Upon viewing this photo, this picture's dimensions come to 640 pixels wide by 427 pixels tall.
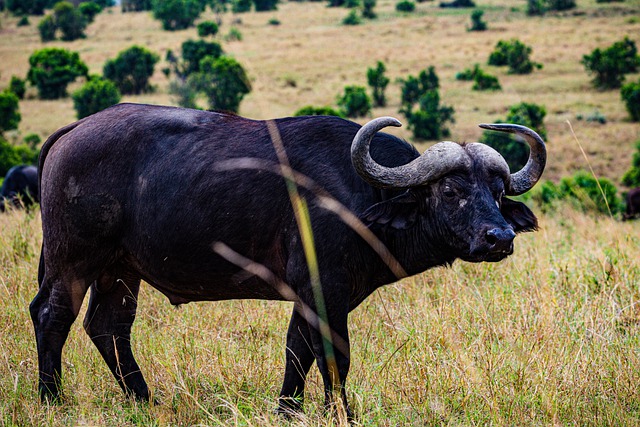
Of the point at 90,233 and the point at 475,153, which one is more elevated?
the point at 475,153

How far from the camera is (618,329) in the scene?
5816 millimetres

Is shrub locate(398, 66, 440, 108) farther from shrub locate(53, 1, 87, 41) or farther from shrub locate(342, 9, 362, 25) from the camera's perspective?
shrub locate(53, 1, 87, 41)

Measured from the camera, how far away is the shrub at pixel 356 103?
4056 centimetres

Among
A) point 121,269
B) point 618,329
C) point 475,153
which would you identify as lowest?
point 618,329

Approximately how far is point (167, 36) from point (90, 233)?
205ft

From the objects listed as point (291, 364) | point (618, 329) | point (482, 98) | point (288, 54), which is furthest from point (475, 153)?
point (288, 54)

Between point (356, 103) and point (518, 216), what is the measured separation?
Answer: 36.2 metres

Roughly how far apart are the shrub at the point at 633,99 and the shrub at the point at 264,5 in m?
44.2

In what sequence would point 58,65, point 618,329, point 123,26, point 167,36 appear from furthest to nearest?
point 123,26
point 167,36
point 58,65
point 618,329

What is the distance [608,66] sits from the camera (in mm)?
43938

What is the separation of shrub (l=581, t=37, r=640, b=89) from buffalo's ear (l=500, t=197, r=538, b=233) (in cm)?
4255

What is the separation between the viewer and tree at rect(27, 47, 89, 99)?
49.3 metres

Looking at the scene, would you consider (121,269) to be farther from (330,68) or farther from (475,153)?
(330,68)

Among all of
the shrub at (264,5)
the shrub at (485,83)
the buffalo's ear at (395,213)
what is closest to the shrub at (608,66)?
the shrub at (485,83)
